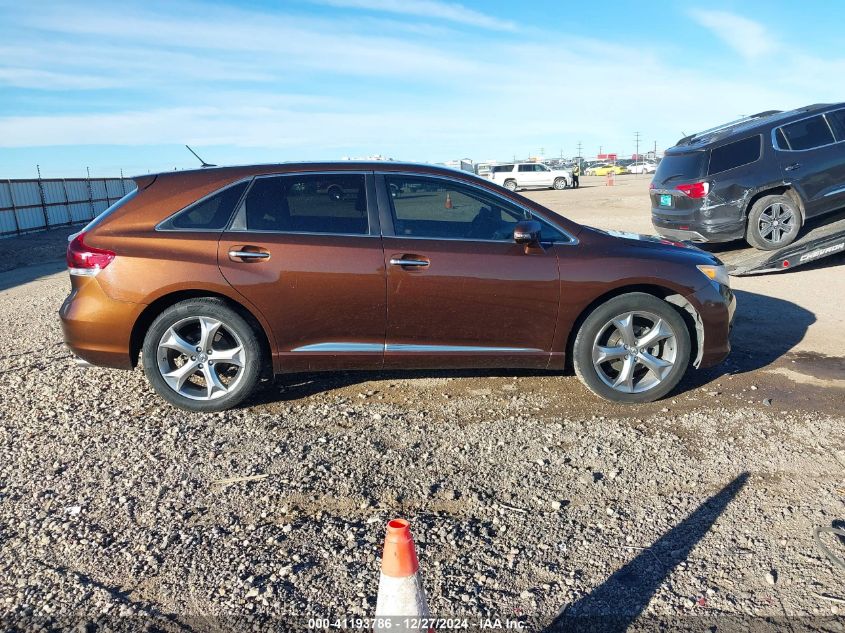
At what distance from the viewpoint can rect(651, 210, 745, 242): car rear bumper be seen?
9.59m

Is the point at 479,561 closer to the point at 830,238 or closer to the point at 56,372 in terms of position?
the point at 56,372

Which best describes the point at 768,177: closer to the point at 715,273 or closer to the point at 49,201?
the point at 715,273

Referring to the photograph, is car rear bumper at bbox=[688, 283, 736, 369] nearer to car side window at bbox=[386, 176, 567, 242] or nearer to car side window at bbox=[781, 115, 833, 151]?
car side window at bbox=[386, 176, 567, 242]

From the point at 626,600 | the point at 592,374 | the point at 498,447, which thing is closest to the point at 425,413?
the point at 498,447

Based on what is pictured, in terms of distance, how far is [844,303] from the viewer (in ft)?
24.3

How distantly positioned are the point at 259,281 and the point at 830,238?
745 cm

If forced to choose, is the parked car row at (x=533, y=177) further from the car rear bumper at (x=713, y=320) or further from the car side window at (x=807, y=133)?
the car rear bumper at (x=713, y=320)

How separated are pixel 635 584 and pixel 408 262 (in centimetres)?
247

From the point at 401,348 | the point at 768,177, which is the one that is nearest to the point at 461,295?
the point at 401,348

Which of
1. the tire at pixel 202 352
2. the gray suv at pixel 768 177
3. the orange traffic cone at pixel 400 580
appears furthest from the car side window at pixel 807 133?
the orange traffic cone at pixel 400 580

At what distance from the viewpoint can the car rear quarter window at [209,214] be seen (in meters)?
4.50

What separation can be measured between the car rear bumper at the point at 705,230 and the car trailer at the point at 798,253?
1.22 ft

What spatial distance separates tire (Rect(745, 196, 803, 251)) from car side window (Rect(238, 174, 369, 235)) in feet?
23.3

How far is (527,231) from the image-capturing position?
4.43 metres
